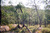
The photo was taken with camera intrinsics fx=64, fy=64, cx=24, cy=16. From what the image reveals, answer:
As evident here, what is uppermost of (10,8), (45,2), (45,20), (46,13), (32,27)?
(45,2)

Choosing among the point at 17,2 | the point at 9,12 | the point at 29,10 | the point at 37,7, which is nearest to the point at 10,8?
the point at 9,12

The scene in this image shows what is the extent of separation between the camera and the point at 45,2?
288 centimetres

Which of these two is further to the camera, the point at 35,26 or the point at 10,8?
the point at 10,8

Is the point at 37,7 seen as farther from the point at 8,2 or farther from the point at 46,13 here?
the point at 8,2

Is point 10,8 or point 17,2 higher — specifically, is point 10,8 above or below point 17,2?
below

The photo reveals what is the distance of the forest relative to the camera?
9.29 ft

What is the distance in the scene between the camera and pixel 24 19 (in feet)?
9.83

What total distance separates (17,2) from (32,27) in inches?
53.6

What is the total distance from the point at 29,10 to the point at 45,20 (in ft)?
2.76

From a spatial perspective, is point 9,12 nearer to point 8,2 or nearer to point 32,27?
point 8,2

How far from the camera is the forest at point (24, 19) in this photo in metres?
2.83

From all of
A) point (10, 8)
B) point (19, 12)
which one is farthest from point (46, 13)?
point (10, 8)

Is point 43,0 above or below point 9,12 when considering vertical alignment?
above

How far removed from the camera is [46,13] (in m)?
2.85
